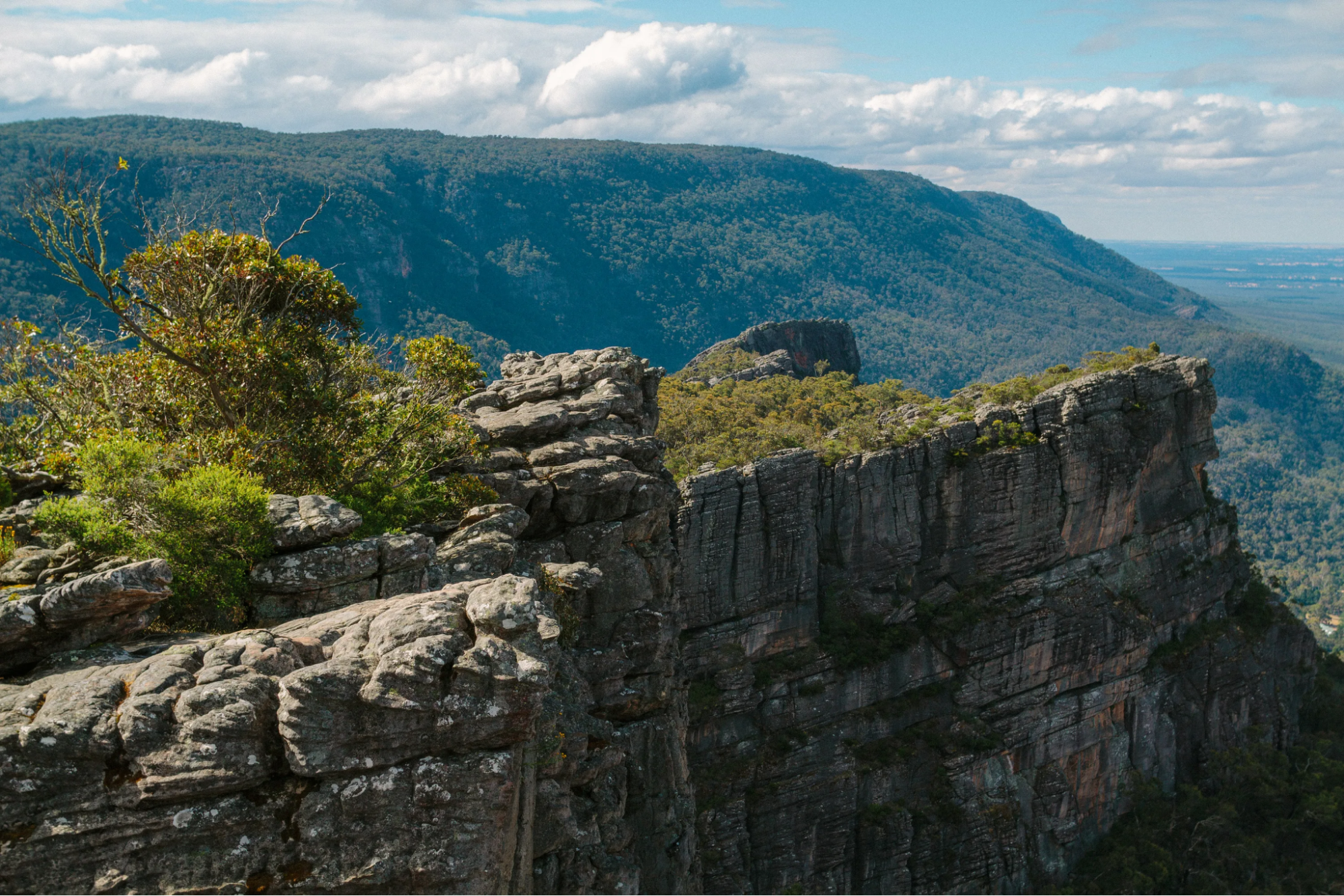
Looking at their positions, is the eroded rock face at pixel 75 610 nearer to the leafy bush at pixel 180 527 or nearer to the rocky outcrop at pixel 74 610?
the rocky outcrop at pixel 74 610

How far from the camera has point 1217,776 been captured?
50.8 m

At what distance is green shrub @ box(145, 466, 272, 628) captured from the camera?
1238cm

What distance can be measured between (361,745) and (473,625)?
5.74 feet

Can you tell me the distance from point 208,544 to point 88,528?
1520 millimetres

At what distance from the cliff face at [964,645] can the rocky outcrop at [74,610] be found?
30390 millimetres

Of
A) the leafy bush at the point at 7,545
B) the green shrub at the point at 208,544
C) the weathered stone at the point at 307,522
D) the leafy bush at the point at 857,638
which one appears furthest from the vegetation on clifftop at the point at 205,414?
the leafy bush at the point at 857,638

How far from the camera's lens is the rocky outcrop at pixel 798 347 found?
83.0m

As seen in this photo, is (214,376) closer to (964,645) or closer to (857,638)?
(857,638)

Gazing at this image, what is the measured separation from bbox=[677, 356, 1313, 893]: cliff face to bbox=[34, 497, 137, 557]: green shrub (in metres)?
28.9

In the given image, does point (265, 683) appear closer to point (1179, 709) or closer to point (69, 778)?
point (69, 778)

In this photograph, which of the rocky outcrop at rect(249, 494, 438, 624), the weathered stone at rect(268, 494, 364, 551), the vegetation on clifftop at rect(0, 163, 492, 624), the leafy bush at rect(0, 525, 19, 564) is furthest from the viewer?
the weathered stone at rect(268, 494, 364, 551)

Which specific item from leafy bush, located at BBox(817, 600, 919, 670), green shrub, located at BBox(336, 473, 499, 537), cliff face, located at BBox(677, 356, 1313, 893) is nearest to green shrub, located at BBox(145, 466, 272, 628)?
green shrub, located at BBox(336, 473, 499, 537)

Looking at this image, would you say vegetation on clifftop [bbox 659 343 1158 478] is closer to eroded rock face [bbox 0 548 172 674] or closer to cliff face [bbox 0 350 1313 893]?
cliff face [bbox 0 350 1313 893]

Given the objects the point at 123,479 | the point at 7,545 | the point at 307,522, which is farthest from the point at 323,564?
the point at 7,545
